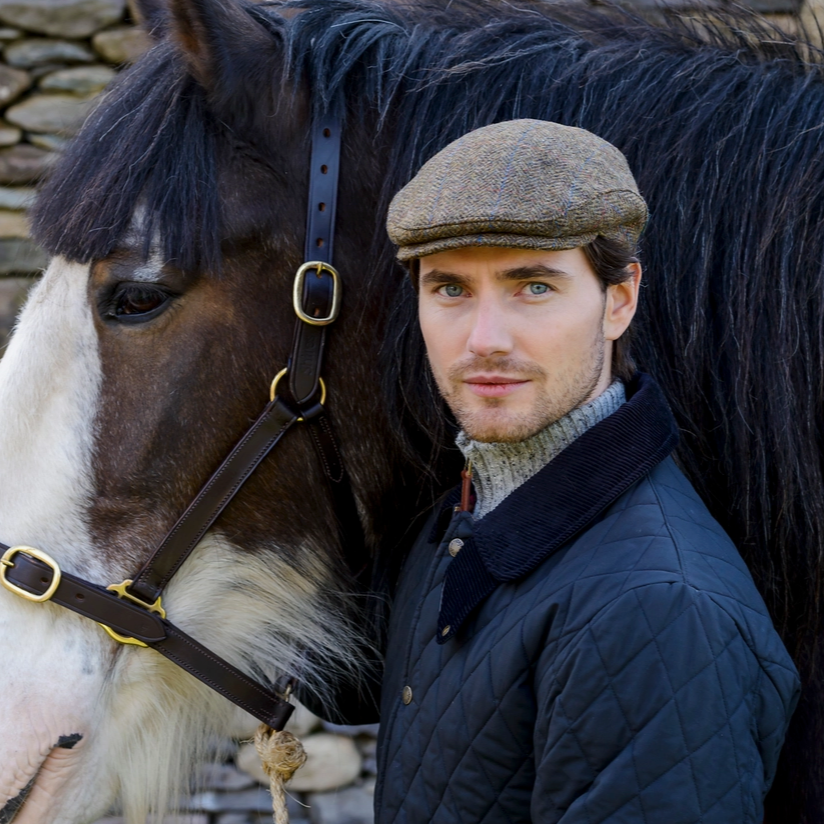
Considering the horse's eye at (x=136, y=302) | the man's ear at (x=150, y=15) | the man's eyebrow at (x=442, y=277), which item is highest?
the man's ear at (x=150, y=15)

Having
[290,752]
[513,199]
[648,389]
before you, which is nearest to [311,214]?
[513,199]

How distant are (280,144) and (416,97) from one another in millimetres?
218

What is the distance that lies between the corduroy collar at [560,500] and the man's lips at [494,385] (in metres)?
0.10

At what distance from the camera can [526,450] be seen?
1.18 meters

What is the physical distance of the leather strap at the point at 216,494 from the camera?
1.42 m

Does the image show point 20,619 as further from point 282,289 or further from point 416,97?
point 416,97

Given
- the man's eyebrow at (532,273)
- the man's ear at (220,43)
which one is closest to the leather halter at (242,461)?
the man's ear at (220,43)

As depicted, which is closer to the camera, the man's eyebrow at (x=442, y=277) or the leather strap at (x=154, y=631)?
the man's eyebrow at (x=442, y=277)

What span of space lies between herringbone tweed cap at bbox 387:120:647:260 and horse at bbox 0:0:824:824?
27 centimetres

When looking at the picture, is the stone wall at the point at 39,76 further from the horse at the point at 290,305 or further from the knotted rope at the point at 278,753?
the knotted rope at the point at 278,753

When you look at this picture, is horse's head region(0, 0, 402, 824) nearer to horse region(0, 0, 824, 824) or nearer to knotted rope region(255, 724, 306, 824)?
horse region(0, 0, 824, 824)

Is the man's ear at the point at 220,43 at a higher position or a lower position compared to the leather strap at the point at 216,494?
higher

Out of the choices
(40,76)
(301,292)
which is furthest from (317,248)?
(40,76)

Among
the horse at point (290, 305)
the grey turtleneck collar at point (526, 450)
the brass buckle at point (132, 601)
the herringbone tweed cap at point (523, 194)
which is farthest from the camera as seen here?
the brass buckle at point (132, 601)
